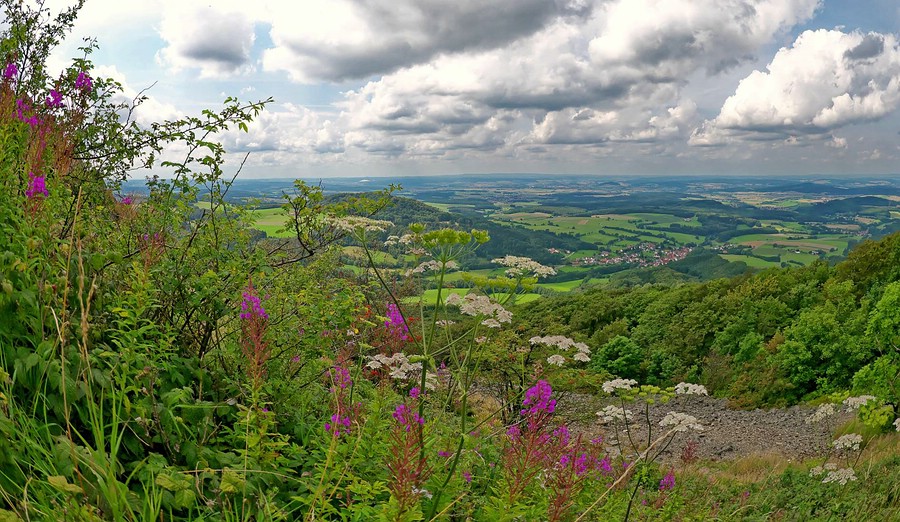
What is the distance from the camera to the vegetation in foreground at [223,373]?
7.38 feet

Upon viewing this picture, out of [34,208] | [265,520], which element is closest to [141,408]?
[265,520]

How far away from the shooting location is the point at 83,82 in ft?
17.7

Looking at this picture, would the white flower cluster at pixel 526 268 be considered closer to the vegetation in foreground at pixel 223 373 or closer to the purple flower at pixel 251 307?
the vegetation in foreground at pixel 223 373

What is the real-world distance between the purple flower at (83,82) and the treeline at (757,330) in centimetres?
1524

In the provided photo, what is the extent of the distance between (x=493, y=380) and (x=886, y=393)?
7.12 m

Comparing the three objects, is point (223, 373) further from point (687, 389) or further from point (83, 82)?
point (687, 389)

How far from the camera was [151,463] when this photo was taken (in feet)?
7.61

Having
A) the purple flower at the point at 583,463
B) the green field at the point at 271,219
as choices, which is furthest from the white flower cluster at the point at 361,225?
the purple flower at the point at 583,463

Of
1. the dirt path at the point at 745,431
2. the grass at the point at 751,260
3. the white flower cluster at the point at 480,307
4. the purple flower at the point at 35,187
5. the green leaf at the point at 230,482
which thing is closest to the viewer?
the green leaf at the point at 230,482

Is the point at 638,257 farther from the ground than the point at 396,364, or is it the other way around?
the point at 396,364

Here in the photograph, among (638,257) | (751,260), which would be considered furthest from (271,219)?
(751,260)

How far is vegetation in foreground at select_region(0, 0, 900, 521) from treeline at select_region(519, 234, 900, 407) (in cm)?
1343

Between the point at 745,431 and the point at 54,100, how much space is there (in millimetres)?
20225

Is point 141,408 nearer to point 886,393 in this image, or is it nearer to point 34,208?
point 34,208
